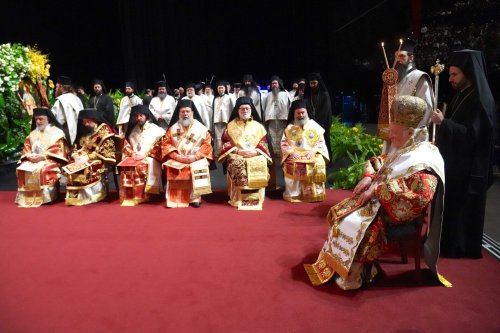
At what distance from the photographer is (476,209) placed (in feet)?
11.3

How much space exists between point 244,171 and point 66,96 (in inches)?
164

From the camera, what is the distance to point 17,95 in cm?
812

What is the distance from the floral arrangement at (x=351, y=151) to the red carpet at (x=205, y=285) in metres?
1.72

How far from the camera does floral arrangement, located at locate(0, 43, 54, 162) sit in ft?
24.8

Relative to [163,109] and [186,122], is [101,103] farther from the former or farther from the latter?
[186,122]

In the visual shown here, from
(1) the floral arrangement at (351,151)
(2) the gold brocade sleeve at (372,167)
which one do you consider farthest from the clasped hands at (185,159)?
(2) the gold brocade sleeve at (372,167)

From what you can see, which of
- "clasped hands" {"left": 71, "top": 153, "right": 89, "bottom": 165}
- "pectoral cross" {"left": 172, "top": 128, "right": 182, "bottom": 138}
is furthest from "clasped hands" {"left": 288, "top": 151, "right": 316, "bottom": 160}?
"clasped hands" {"left": 71, "top": 153, "right": 89, "bottom": 165}

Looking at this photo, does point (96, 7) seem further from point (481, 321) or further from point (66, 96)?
point (481, 321)

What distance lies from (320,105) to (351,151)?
112 cm

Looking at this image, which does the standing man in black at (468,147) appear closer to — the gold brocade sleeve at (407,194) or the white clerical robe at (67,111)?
the gold brocade sleeve at (407,194)

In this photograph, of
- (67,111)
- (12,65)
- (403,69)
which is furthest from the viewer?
(12,65)

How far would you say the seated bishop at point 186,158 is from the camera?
5488 millimetres

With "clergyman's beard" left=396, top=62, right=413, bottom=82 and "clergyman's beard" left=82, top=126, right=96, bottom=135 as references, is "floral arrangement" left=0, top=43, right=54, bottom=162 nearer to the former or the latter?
"clergyman's beard" left=82, top=126, right=96, bottom=135

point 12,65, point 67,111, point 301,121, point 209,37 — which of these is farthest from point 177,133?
point 209,37
